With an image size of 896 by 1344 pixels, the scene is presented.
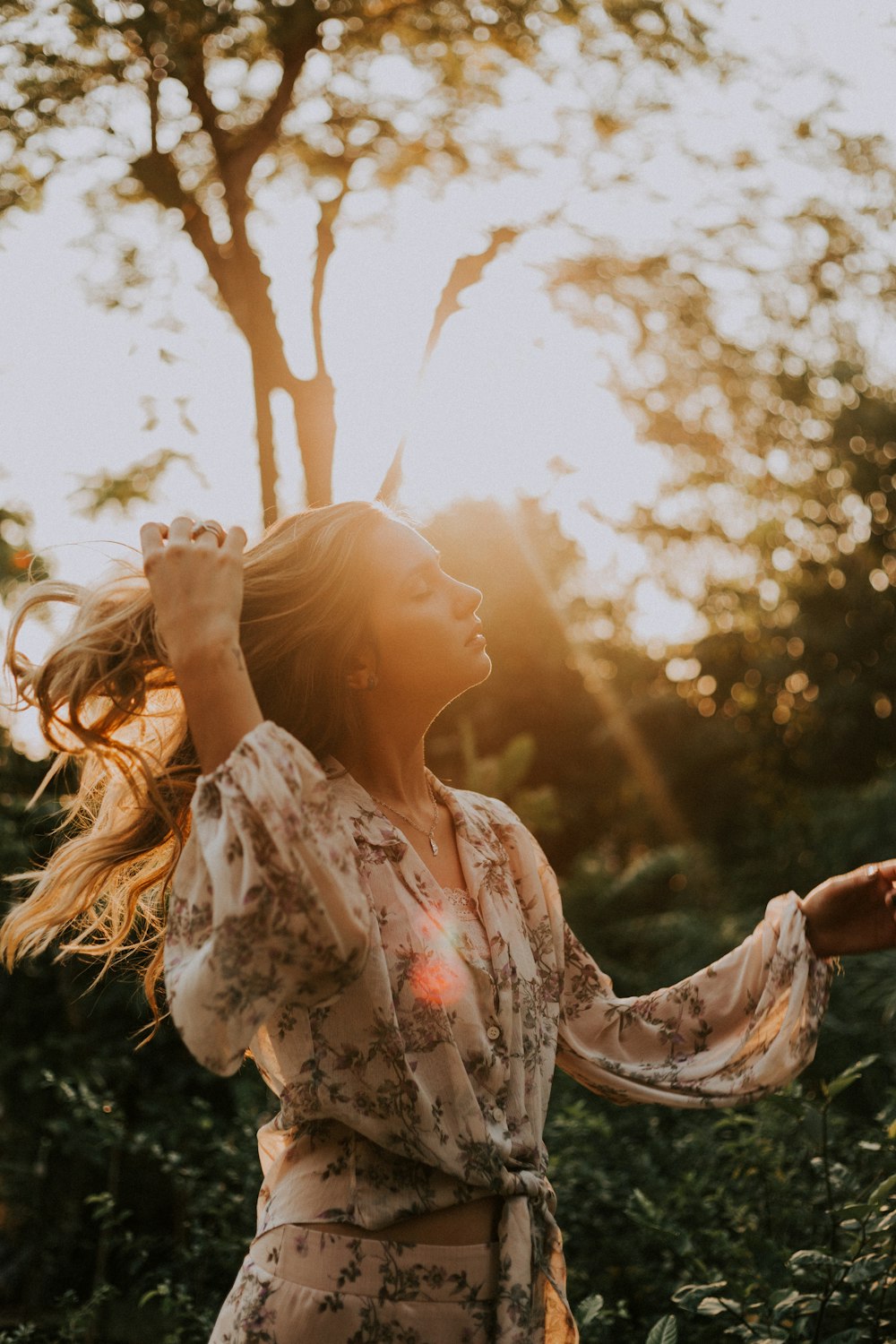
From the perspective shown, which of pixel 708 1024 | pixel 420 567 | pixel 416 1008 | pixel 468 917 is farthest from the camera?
pixel 708 1024

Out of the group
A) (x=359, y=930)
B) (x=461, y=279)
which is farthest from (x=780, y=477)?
(x=359, y=930)

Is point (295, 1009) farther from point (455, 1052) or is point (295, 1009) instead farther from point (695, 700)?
point (695, 700)

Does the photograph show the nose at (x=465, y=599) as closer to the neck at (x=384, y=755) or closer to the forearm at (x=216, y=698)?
the neck at (x=384, y=755)

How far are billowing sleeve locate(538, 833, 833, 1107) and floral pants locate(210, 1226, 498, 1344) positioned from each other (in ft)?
1.56

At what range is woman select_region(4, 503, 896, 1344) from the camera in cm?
151

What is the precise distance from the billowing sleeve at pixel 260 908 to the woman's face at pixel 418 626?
1.54ft

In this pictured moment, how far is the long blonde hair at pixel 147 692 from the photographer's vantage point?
1.83 meters

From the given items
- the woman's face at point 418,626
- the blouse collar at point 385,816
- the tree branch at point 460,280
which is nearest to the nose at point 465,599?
the woman's face at point 418,626

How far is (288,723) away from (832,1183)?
5.74ft

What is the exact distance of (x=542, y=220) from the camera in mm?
7059

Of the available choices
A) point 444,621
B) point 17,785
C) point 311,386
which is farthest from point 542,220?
point 444,621

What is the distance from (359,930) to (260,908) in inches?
5.4

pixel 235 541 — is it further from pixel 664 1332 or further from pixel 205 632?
pixel 664 1332

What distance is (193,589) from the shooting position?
1581mm
